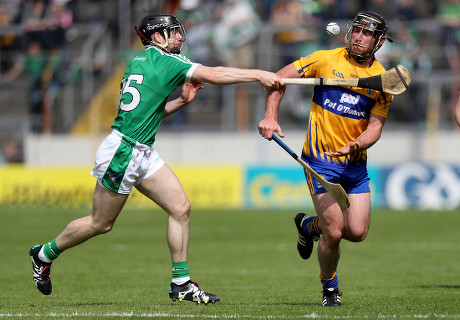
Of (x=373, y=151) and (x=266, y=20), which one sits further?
(x=266, y=20)

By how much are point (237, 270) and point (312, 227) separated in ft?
10.7

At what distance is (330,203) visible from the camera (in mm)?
7895

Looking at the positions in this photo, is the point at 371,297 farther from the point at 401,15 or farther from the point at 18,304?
the point at 401,15

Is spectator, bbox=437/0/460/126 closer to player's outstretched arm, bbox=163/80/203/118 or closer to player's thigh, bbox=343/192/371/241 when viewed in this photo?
player's thigh, bbox=343/192/371/241

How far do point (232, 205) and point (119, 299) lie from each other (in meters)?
12.3

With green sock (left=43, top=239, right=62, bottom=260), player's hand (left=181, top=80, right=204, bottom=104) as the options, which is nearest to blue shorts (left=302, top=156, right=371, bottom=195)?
player's hand (left=181, top=80, right=204, bottom=104)

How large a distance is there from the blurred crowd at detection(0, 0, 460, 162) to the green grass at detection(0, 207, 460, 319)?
3259 mm

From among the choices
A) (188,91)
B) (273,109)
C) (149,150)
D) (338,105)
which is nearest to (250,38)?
(188,91)

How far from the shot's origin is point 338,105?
7973 mm

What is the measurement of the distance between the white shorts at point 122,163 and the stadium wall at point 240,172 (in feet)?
40.8

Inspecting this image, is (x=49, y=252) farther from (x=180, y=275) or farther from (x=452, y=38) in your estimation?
(x=452, y=38)

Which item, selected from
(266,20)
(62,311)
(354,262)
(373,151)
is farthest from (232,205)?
(62,311)

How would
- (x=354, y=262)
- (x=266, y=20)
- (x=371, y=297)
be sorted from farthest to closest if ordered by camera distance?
1. (x=266, y=20)
2. (x=354, y=262)
3. (x=371, y=297)

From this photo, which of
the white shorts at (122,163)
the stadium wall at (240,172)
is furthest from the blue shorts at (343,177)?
the stadium wall at (240,172)
